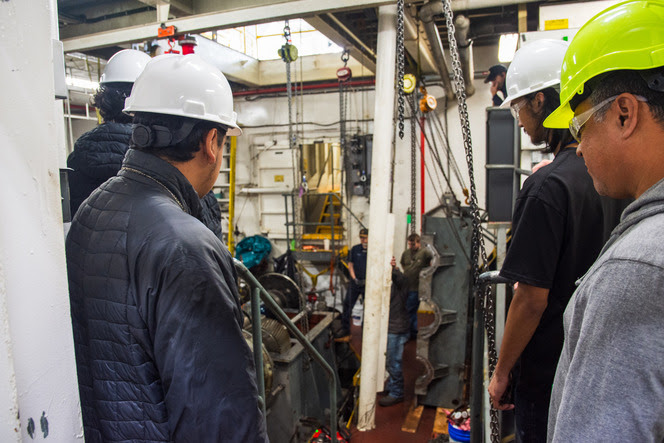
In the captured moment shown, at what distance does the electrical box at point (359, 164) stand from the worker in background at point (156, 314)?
8.87 m

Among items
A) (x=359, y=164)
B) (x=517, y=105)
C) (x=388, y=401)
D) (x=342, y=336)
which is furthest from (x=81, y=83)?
(x=517, y=105)

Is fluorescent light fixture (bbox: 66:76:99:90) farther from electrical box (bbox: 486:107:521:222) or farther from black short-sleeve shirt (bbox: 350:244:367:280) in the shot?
electrical box (bbox: 486:107:521:222)

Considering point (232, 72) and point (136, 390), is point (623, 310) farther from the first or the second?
point (232, 72)

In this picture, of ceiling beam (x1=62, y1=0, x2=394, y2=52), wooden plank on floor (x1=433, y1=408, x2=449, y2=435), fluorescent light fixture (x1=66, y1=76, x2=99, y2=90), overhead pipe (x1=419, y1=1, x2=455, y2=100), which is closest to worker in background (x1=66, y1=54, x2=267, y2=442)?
ceiling beam (x1=62, y1=0, x2=394, y2=52)

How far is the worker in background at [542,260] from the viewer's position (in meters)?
1.70

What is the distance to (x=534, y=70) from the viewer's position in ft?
6.99

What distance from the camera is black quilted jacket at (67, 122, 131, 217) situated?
226cm

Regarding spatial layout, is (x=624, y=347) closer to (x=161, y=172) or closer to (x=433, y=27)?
(x=161, y=172)

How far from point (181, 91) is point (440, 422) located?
554 cm

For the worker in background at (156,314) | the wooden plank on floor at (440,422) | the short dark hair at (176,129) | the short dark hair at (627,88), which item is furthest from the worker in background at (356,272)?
the short dark hair at (627,88)

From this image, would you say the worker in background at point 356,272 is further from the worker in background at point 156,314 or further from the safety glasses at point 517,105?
the worker in background at point 156,314

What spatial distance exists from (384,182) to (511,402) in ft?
10.1

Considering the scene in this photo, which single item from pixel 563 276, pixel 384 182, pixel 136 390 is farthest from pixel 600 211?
pixel 384 182

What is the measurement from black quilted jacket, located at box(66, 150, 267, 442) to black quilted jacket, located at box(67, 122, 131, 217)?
1004 millimetres
